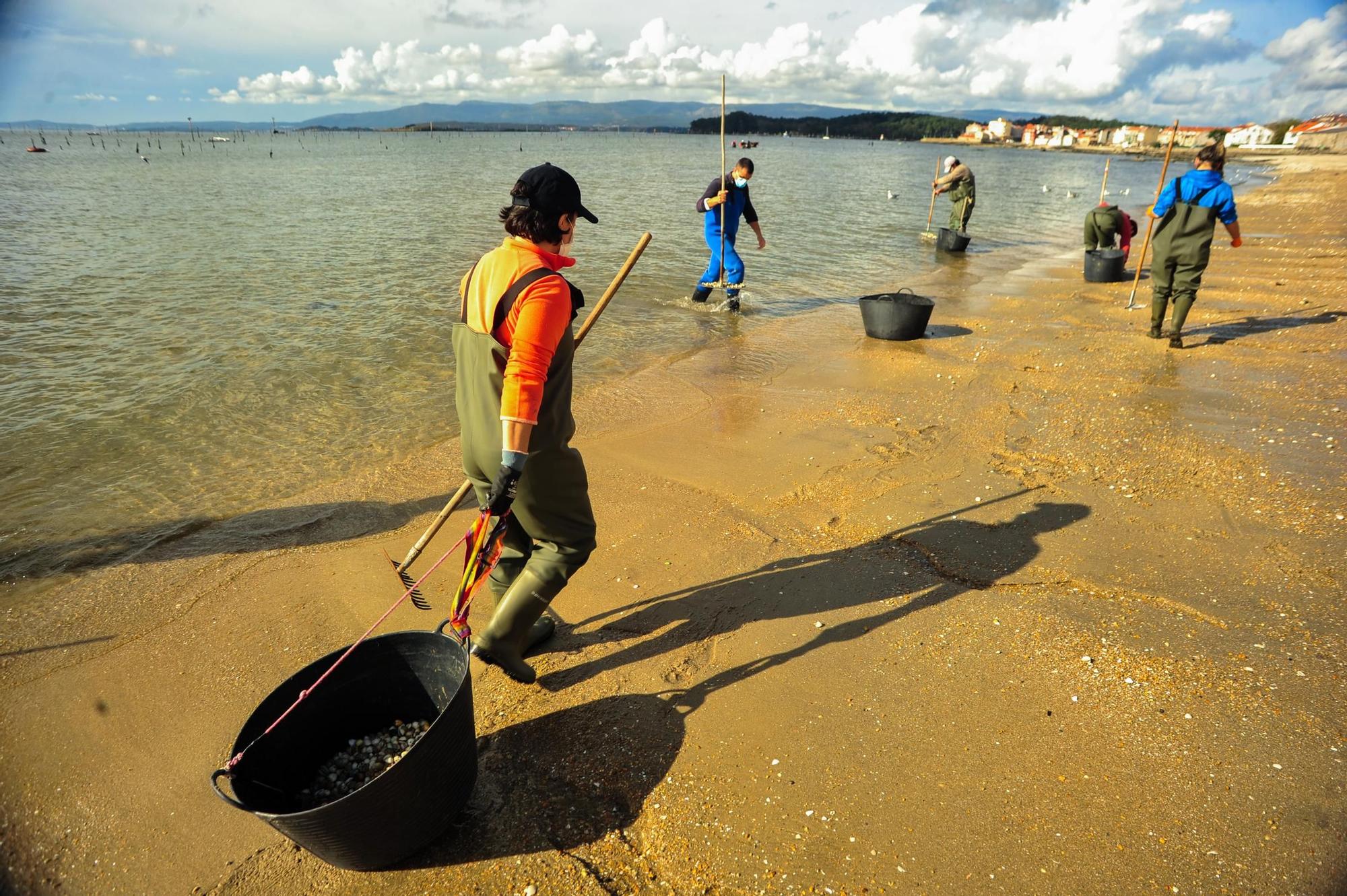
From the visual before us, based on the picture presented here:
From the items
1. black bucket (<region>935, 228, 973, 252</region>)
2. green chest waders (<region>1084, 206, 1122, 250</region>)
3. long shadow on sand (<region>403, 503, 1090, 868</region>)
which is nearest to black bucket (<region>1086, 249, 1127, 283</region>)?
green chest waders (<region>1084, 206, 1122, 250</region>)

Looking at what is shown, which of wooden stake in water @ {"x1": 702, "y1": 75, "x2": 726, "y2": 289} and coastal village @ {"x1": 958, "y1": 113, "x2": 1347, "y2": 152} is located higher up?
coastal village @ {"x1": 958, "y1": 113, "x2": 1347, "y2": 152}

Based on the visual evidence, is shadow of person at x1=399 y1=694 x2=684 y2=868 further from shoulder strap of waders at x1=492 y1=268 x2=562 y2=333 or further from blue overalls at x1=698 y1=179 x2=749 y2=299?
blue overalls at x1=698 y1=179 x2=749 y2=299

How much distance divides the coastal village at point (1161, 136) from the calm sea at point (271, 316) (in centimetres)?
8267

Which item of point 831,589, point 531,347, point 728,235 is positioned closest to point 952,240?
point 728,235

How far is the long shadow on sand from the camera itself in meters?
2.78

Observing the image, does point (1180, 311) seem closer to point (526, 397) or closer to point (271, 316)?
point (526, 397)

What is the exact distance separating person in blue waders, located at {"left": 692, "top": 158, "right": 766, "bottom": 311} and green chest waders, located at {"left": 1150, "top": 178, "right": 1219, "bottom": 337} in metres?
5.43

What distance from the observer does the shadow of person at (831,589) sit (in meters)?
3.89

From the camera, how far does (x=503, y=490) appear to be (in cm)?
286

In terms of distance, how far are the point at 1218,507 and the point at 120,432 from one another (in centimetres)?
985

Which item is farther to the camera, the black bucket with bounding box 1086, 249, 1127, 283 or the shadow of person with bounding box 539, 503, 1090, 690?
the black bucket with bounding box 1086, 249, 1127, 283

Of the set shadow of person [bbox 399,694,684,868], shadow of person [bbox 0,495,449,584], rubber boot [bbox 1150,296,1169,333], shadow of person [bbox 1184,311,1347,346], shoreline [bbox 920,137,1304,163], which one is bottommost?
shadow of person [bbox 0,495,449,584]

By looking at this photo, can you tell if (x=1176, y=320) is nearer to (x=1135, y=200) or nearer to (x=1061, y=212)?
(x=1061, y=212)

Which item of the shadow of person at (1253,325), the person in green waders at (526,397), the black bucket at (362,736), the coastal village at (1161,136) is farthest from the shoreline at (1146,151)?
A: the black bucket at (362,736)
